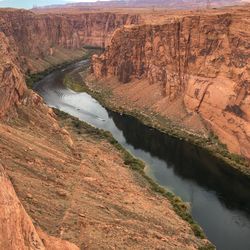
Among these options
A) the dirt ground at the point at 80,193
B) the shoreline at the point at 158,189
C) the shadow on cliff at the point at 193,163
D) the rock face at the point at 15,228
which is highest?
the rock face at the point at 15,228

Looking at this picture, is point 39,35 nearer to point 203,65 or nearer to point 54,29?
point 54,29

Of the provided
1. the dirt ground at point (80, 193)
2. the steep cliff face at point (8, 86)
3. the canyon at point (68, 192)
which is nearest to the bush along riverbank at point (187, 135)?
the canyon at point (68, 192)

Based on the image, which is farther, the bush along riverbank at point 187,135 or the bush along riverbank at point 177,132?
the bush along riverbank at point 177,132

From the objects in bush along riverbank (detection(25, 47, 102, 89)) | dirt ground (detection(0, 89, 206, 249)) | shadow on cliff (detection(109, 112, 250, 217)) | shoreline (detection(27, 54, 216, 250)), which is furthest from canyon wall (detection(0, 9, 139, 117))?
shadow on cliff (detection(109, 112, 250, 217))

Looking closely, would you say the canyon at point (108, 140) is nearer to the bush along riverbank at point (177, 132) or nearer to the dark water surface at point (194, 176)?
the bush along riverbank at point (177, 132)

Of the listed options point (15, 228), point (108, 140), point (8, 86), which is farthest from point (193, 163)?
point (15, 228)

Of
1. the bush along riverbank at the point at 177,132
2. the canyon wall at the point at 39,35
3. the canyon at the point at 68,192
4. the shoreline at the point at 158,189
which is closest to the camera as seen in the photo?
the canyon at the point at 68,192

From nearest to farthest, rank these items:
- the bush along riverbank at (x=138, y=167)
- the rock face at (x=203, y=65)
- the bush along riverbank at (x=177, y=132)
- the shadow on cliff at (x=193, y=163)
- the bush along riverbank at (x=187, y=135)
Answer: the bush along riverbank at (x=138, y=167)
the shadow on cliff at (x=193, y=163)
the bush along riverbank at (x=187, y=135)
the bush along riverbank at (x=177, y=132)
the rock face at (x=203, y=65)
